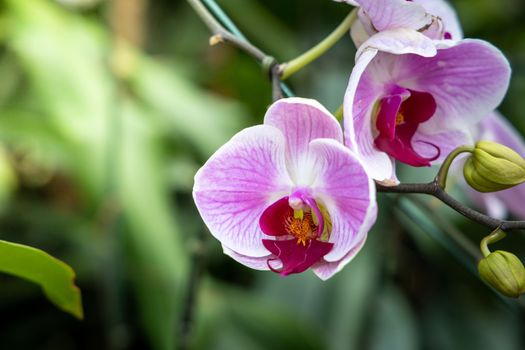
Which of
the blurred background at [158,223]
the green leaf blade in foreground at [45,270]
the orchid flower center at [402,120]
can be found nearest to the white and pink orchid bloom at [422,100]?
the orchid flower center at [402,120]

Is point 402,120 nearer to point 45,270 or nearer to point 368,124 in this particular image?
point 368,124

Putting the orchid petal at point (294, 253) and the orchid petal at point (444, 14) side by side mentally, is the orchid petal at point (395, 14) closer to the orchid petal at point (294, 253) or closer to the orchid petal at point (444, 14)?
the orchid petal at point (444, 14)

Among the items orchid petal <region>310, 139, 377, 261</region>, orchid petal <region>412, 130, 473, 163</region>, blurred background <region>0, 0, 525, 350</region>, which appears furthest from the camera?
blurred background <region>0, 0, 525, 350</region>

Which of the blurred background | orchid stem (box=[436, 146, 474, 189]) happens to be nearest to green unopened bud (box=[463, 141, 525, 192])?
orchid stem (box=[436, 146, 474, 189])

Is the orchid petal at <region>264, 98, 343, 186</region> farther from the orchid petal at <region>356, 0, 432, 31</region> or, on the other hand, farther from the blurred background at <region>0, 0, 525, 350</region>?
the blurred background at <region>0, 0, 525, 350</region>

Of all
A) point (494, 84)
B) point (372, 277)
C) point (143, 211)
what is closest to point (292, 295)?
point (372, 277)

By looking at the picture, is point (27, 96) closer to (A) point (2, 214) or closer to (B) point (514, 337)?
(A) point (2, 214)

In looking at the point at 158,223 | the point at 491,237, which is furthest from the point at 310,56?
the point at 158,223
